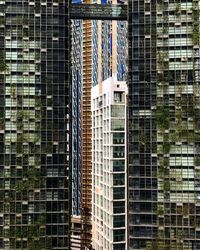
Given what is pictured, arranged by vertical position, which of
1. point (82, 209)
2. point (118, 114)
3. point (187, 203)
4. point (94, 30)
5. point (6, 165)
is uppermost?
point (94, 30)

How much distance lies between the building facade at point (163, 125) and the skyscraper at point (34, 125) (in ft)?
34.2

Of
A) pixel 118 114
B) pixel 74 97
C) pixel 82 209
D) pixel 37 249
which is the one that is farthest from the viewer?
pixel 74 97

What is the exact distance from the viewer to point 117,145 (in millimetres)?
99938

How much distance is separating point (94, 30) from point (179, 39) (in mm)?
66726

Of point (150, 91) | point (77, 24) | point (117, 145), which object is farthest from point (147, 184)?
point (77, 24)

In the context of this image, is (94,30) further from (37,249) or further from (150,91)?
(37,249)

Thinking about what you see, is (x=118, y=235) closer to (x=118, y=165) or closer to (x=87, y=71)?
(x=118, y=165)

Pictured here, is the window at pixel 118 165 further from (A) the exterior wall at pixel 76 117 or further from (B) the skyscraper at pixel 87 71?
(A) the exterior wall at pixel 76 117

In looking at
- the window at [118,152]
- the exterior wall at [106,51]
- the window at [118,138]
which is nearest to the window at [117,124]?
the window at [118,138]

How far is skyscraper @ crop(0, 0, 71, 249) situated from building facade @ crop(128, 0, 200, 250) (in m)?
10.4

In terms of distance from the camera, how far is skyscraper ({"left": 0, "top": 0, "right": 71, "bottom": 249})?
7206 centimetres

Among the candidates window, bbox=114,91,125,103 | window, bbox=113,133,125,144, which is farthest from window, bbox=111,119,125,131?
window, bbox=114,91,125,103

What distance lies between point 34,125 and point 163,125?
19.4 metres

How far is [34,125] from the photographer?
240ft
